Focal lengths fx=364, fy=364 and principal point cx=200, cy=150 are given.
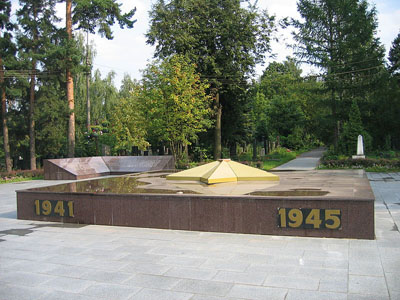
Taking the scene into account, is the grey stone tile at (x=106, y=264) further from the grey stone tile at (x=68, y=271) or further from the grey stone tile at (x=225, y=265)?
the grey stone tile at (x=225, y=265)

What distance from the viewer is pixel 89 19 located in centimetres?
2502

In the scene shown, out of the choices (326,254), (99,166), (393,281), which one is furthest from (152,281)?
(99,166)

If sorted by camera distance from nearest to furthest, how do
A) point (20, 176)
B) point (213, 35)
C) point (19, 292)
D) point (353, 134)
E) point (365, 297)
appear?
1. point (365, 297)
2. point (19, 292)
3. point (20, 176)
4. point (353, 134)
5. point (213, 35)

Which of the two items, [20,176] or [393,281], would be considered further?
[20,176]

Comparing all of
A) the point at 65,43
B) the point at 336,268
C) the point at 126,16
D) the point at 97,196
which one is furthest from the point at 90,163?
the point at 336,268

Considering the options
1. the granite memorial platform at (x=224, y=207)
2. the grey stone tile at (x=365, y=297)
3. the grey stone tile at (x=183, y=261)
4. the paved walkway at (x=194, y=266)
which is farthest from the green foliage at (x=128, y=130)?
the grey stone tile at (x=365, y=297)

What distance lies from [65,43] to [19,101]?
1122 cm

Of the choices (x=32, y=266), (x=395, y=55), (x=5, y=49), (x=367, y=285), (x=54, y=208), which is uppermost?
(x=395, y=55)

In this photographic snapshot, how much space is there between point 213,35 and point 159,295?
1009 inches

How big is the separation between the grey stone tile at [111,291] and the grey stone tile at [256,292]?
1.13 meters

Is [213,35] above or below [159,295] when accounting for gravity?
above

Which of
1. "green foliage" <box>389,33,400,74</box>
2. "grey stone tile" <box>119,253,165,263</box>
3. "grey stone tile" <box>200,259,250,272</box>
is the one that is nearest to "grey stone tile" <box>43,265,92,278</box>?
"grey stone tile" <box>119,253,165,263</box>

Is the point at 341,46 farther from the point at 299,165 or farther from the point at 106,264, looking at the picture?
the point at 106,264

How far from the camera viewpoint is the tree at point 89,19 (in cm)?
2422
